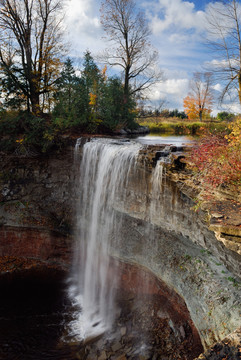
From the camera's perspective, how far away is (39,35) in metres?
15.0

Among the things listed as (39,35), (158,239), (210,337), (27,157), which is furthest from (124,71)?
(210,337)

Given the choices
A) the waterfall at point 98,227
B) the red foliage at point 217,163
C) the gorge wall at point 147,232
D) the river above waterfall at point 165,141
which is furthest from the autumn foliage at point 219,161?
the river above waterfall at point 165,141

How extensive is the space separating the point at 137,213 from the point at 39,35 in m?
13.6

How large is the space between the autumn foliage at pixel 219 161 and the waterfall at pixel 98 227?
8.30ft

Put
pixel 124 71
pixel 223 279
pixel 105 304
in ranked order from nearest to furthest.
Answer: pixel 223 279, pixel 105 304, pixel 124 71

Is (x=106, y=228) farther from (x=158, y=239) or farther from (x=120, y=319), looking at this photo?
(x=120, y=319)

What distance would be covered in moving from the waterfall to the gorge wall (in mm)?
466

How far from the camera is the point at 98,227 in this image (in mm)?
10195

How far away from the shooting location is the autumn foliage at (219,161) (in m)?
5.86

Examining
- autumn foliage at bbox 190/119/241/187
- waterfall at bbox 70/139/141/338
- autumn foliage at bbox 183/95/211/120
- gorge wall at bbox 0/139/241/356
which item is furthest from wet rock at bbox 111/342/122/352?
autumn foliage at bbox 183/95/211/120

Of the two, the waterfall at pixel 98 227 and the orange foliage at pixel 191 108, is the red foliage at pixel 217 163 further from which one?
the orange foliage at pixel 191 108

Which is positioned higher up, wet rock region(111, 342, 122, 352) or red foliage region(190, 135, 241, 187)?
red foliage region(190, 135, 241, 187)

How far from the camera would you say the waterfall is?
9.00m

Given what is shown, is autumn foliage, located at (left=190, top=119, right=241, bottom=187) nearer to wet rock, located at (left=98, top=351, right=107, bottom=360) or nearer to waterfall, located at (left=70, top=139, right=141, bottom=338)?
waterfall, located at (left=70, top=139, right=141, bottom=338)
